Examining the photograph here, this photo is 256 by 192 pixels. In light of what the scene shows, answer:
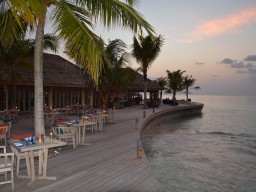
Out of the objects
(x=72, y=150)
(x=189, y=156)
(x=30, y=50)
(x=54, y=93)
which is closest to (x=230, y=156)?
(x=189, y=156)

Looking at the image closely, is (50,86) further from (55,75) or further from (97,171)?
(97,171)

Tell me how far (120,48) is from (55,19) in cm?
1008

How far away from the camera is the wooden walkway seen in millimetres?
5762

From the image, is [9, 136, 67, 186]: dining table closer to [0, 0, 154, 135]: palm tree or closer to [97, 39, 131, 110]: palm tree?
[0, 0, 154, 135]: palm tree

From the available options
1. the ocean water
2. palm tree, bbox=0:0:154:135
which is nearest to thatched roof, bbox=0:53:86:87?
the ocean water

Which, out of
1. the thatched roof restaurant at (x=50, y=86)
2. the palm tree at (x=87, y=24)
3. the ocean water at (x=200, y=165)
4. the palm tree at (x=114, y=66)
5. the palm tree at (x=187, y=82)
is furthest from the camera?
the palm tree at (x=187, y=82)

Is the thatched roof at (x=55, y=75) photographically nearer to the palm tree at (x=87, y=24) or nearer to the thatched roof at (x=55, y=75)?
Result: the thatched roof at (x=55, y=75)

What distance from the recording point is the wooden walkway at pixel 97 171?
5762 mm

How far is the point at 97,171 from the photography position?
22.7ft

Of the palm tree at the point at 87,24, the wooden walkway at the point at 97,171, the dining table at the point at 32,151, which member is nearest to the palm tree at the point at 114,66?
the wooden walkway at the point at 97,171

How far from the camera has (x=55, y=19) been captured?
7.07m

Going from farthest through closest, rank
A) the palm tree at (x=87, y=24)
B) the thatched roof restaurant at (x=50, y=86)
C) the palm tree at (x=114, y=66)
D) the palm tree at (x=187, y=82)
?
the palm tree at (x=187, y=82), the thatched roof restaurant at (x=50, y=86), the palm tree at (x=114, y=66), the palm tree at (x=87, y=24)

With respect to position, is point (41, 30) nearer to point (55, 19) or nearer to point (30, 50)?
point (55, 19)

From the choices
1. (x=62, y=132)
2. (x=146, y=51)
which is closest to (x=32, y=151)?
(x=62, y=132)
